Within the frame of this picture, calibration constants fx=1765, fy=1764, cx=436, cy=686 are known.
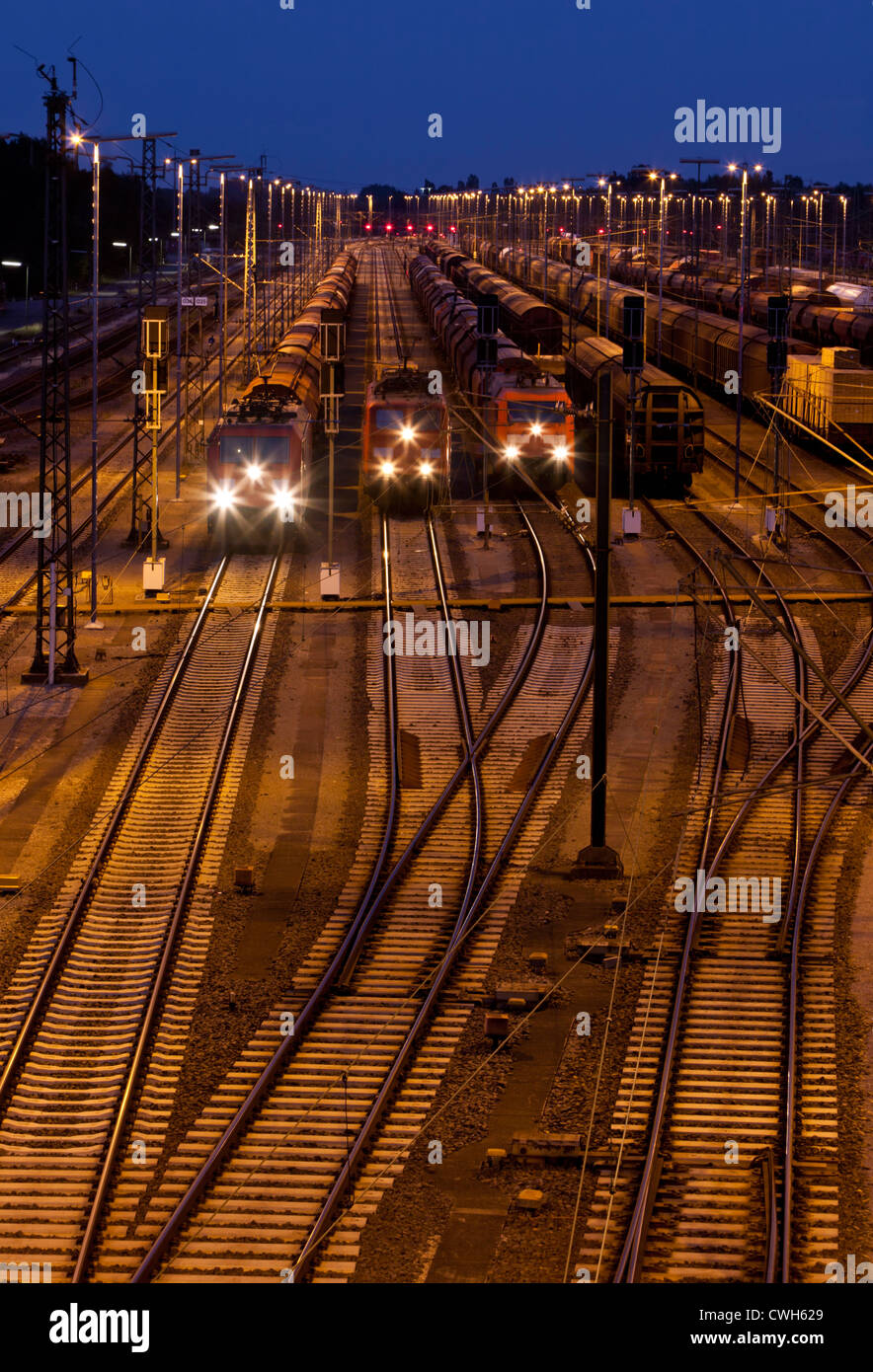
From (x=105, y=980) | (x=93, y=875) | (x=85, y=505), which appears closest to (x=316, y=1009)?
(x=105, y=980)

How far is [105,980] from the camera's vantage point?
15.8m

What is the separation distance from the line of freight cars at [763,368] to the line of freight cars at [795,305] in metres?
1.73

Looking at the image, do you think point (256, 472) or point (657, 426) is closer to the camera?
point (256, 472)

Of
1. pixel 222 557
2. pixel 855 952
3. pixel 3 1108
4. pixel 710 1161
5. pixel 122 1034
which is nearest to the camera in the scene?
pixel 710 1161

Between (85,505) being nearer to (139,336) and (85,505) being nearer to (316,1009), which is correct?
(139,336)

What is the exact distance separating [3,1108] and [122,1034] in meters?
1.52

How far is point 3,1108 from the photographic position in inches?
527

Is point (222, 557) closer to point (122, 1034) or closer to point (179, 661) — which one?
point (179, 661)

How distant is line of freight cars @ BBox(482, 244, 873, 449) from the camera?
4119 cm

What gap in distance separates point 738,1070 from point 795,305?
52471 mm

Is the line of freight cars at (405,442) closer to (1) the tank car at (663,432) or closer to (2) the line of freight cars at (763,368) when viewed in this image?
(1) the tank car at (663,432)

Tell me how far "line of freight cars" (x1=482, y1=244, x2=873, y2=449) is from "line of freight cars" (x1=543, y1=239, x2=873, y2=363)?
173 centimetres

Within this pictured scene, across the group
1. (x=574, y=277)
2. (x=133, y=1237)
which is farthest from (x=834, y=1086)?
(x=574, y=277)

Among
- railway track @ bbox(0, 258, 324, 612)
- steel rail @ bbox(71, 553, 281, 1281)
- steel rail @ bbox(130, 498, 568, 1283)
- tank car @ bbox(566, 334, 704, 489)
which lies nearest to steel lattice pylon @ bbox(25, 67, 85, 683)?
steel rail @ bbox(71, 553, 281, 1281)
